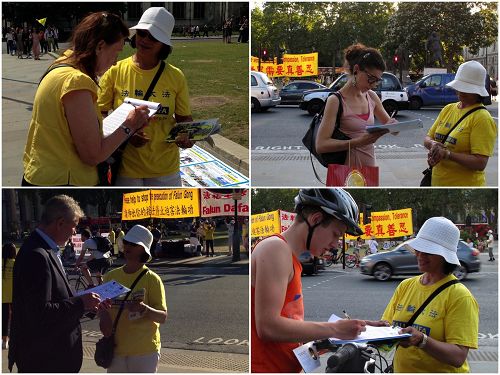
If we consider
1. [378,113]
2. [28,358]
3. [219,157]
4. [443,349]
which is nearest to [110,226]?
[28,358]

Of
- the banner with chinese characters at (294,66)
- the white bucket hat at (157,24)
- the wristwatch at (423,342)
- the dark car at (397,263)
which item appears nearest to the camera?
the wristwatch at (423,342)

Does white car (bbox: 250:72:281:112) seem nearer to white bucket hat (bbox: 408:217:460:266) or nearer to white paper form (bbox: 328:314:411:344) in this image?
white bucket hat (bbox: 408:217:460:266)

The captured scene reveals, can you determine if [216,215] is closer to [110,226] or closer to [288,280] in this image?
[110,226]

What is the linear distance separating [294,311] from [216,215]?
148cm

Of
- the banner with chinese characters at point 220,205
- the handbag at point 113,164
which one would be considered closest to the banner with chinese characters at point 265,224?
the banner with chinese characters at point 220,205

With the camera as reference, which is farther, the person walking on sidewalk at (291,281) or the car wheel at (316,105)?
the car wheel at (316,105)

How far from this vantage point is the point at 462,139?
3.09 meters

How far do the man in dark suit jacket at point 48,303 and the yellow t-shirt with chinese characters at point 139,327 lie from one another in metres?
0.23

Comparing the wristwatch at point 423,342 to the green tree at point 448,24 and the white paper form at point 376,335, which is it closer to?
the white paper form at point 376,335

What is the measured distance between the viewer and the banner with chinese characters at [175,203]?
340cm

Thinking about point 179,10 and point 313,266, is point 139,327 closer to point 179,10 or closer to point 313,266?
point 313,266

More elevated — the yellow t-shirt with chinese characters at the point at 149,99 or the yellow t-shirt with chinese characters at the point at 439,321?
the yellow t-shirt with chinese characters at the point at 149,99

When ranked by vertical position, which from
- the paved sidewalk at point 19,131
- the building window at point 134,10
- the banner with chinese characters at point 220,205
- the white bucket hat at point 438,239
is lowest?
the banner with chinese characters at point 220,205

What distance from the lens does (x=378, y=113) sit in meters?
3.28
